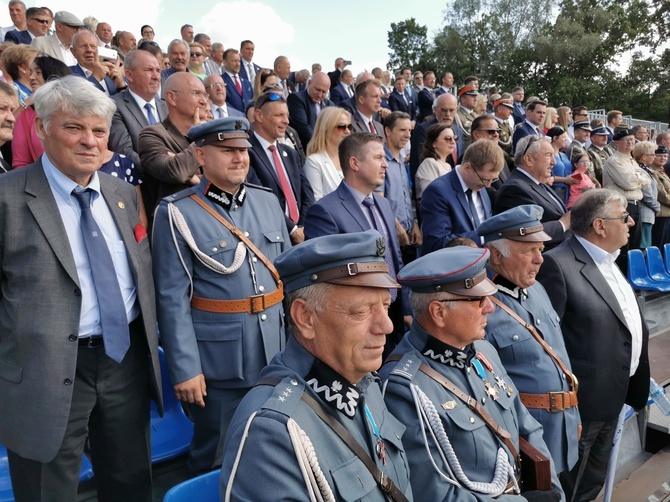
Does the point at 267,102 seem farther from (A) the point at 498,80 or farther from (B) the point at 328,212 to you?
(A) the point at 498,80

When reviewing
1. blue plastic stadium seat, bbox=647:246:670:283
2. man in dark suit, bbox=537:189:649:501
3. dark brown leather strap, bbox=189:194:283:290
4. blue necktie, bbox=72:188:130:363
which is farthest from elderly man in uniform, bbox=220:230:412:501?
blue plastic stadium seat, bbox=647:246:670:283

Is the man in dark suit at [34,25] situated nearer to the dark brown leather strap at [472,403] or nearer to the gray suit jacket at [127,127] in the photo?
the gray suit jacket at [127,127]

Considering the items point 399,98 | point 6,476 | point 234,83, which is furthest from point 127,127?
point 399,98

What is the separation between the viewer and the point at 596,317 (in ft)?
11.0

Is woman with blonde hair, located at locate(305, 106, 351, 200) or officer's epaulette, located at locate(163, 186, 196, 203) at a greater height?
woman with blonde hair, located at locate(305, 106, 351, 200)

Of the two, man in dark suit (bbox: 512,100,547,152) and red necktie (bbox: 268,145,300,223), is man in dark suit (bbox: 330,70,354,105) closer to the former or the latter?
man in dark suit (bbox: 512,100,547,152)

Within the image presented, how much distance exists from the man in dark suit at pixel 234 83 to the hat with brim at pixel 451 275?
679 cm

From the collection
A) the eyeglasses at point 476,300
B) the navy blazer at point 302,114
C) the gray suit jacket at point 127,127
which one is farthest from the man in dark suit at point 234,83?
the eyeglasses at point 476,300

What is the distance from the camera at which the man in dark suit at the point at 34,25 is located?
23.2 ft

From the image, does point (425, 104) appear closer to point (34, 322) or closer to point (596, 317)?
point (596, 317)

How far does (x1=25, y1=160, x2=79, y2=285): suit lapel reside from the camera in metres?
2.08

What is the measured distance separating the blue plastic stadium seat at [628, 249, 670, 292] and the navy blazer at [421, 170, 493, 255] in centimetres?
420

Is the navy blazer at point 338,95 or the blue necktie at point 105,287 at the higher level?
the navy blazer at point 338,95

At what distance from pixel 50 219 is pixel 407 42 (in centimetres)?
4707
